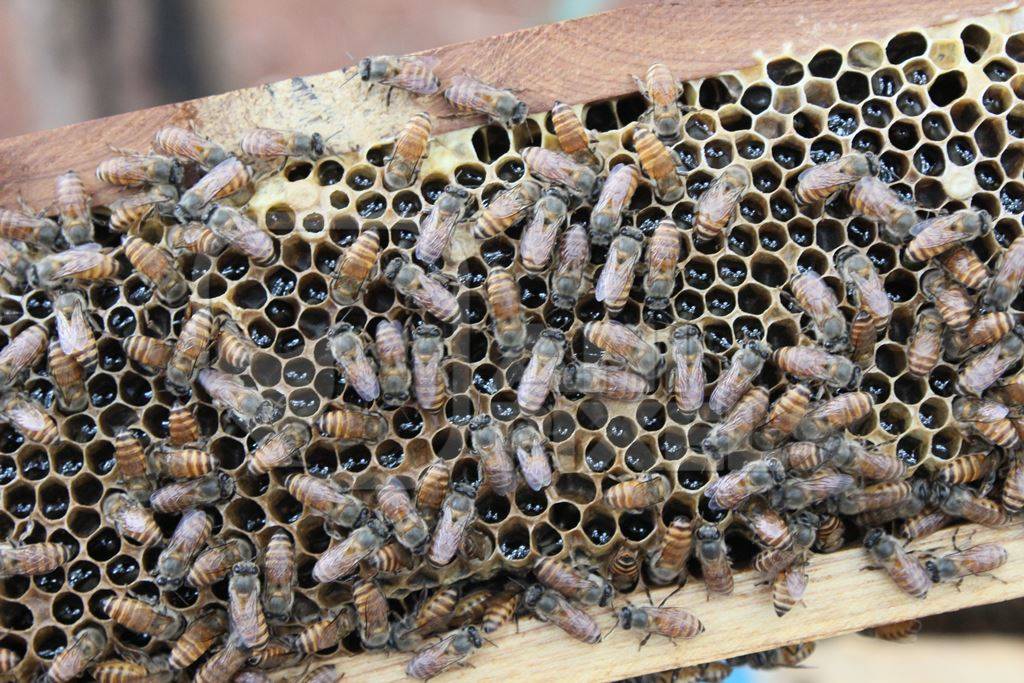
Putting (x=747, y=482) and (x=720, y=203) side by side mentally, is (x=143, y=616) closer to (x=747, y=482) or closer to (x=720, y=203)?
(x=747, y=482)

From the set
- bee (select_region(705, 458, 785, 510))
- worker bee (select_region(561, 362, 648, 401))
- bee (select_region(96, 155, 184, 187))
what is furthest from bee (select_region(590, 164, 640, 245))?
bee (select_region(96, 155, 184, 187))

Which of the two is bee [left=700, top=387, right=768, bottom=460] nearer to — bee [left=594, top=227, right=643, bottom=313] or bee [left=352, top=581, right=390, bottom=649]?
bee [left=594, top=227, right=643, bottom=313]

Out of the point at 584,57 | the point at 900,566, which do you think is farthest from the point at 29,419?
the point at 900,566

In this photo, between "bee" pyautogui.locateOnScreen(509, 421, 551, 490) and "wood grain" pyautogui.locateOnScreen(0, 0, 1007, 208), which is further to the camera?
"wood grain" pyautogui.locateOnScreen(0, 0, 1007, 208)

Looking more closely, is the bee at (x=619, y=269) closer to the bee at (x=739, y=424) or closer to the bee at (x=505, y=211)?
the bee at (x=505, y=211)

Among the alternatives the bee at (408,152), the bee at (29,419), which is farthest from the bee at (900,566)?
Answer: the bee at (29,419)

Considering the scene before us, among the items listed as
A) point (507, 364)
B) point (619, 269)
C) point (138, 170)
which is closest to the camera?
point (619, 269)
